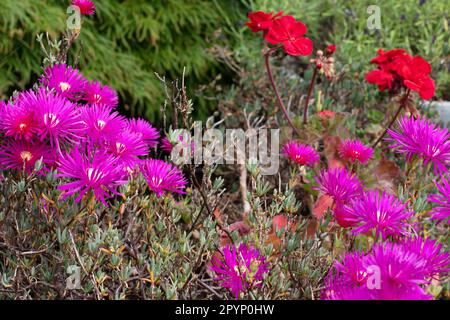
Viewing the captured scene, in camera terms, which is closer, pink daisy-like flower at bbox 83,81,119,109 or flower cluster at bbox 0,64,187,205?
flower cluster at bbox 0,64,187,205

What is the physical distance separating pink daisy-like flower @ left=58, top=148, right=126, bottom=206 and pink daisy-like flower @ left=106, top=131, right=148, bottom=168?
3.3 inches

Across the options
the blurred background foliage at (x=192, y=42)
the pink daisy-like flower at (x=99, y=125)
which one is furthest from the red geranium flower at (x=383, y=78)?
the pink daisy-like flower at (x=99, y=125)

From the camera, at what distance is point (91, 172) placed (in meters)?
1.15

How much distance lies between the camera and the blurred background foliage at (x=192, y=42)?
3.13 m

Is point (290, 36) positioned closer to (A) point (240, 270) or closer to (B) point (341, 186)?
(B) point (341, 186)

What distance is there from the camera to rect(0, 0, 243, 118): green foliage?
307 centimetres

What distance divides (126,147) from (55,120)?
0.15 meters

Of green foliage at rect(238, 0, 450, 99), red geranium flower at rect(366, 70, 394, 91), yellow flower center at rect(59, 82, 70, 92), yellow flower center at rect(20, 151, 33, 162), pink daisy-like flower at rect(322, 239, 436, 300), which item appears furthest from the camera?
green foliage at rect(238, 0, 450, 99)

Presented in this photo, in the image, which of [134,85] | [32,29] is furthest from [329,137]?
[32,29]

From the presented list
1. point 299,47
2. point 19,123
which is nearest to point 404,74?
point 299,47

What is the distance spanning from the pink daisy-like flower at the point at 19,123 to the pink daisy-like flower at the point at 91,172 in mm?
91

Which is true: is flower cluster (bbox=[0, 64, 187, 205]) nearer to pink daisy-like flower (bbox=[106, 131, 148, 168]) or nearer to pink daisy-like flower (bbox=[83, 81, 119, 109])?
pink daisy-like flower (bbox=[106, 131, 148, 168])

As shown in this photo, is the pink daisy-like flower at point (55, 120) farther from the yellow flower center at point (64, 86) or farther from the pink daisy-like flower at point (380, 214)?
the pink daisy-like flower at point (380, 214)

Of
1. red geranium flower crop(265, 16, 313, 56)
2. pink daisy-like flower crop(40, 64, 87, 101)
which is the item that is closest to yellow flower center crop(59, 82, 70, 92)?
pink daisy-like flower crop(40, 64, 87, 101)
